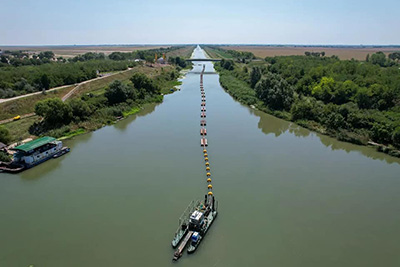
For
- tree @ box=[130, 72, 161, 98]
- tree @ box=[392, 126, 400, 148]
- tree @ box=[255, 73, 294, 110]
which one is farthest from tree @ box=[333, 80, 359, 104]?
tree @ box=[130, 72, 161, 98]

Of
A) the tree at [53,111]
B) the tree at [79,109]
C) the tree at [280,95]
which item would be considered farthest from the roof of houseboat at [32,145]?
the tree at [280,95]

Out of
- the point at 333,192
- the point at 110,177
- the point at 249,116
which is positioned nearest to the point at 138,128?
the point at 110,177

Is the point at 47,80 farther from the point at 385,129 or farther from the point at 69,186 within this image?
the point at 385,129

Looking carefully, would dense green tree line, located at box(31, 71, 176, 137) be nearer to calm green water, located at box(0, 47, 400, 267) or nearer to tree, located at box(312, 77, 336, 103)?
calm green water, located at box(0, 47, 400, 267)

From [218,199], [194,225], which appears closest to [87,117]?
[218,199]

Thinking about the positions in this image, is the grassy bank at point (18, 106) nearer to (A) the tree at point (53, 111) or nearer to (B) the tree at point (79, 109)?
(A) the tree at point (53, 111)
